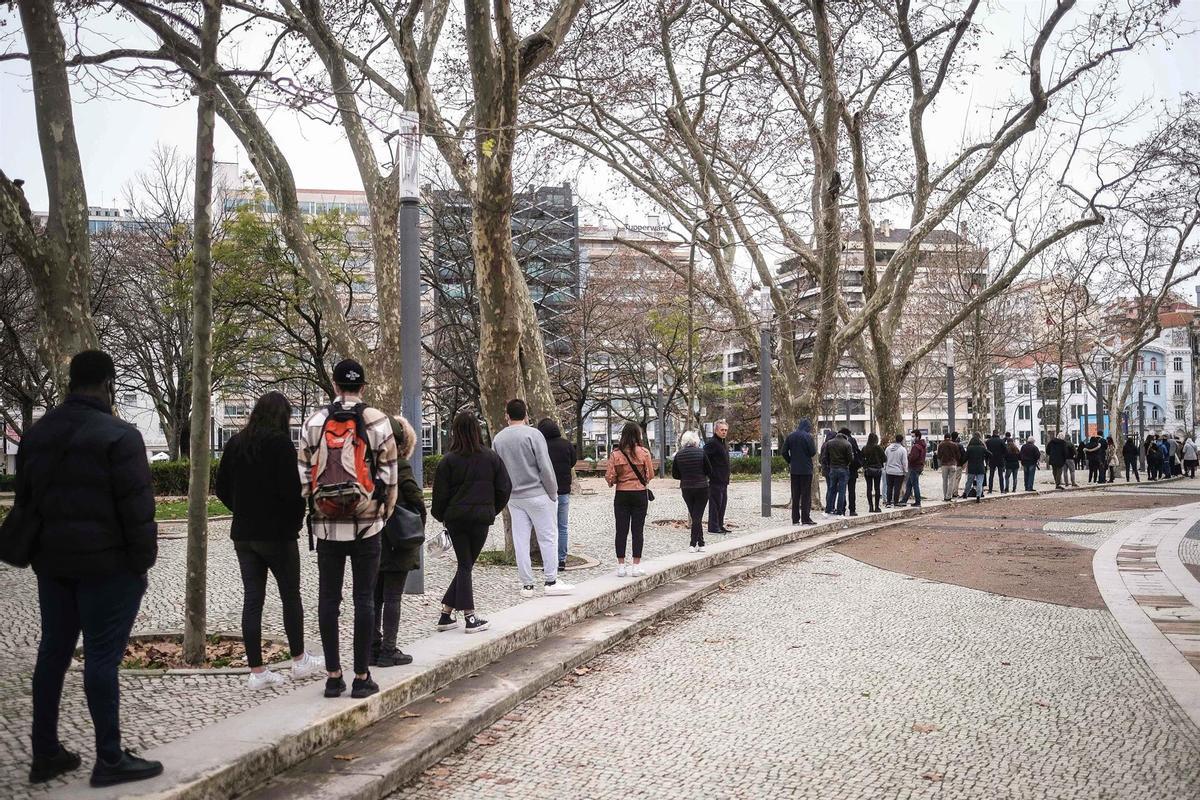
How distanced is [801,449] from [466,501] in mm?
11329

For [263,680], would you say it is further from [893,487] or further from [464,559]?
[893,487]

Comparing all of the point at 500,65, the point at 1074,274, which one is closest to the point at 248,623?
the point at 500,65

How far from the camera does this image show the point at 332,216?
33719 mm

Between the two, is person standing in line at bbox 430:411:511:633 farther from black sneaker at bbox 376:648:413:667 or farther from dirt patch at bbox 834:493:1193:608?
dirt patch at bbox 834:493:1193:608

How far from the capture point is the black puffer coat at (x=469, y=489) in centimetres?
804

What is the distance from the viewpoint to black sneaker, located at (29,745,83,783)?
4.37 m

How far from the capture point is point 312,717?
5.29m

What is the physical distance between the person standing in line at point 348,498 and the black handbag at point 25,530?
1494mm

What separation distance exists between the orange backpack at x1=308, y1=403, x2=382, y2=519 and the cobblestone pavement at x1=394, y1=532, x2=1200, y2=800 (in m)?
1.43

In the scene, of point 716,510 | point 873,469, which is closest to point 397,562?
point 716,510

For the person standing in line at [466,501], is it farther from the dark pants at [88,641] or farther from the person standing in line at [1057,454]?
the person standing in line at [1057,454]

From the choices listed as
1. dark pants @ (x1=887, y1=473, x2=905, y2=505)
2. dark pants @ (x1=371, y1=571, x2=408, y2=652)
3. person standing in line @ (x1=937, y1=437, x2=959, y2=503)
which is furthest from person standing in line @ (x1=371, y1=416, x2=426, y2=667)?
person standing in line @ (x1=937, y1=437, x2=959, y2=503)

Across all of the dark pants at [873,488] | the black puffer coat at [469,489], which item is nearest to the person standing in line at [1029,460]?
the dark pants at [873,488]

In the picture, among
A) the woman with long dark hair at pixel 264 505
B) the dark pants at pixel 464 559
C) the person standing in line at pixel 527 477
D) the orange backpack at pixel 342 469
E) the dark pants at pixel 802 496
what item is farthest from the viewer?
the dark pants at pixel 802 496
